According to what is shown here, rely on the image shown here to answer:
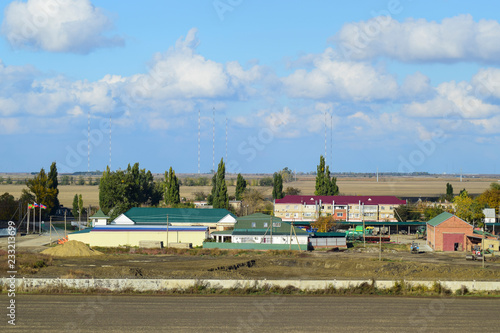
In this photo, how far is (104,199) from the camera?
307 feet

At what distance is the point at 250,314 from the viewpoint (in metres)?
30.5

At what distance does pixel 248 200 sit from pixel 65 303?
76816 mm

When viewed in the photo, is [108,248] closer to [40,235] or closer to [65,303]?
[40,235]

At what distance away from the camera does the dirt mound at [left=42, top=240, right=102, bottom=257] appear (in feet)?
193

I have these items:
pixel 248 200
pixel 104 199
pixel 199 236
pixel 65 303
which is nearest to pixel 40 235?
pixel 104 199

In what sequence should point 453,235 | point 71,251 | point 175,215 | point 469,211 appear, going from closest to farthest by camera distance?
point 71,251 → point 453,235 → point 175,215 → point 469,211

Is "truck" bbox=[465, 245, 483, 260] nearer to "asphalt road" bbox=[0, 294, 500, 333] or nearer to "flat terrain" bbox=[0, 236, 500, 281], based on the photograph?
"flat terrain" bbox=[0, 236, 500, 281]

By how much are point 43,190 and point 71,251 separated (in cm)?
4142

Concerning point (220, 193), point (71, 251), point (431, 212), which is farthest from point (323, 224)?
point (71, 251)

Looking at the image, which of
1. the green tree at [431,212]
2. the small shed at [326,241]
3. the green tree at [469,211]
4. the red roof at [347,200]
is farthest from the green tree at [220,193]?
the green tree at [469,211]

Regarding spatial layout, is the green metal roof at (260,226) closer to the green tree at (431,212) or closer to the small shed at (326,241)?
the small shed at (326,241)

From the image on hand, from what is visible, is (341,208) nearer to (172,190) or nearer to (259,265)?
(172,190)

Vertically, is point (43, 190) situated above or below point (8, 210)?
above

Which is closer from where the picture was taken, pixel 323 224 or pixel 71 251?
pixel 71 251
